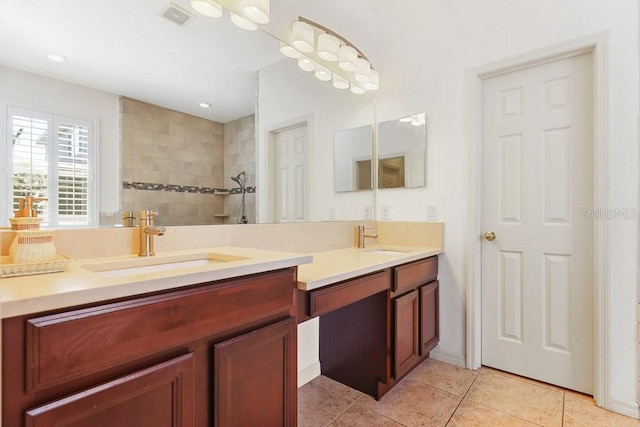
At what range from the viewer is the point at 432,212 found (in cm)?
231

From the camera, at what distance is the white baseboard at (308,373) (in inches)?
77.2

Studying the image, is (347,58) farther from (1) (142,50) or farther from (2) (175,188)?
(2) (175,188)

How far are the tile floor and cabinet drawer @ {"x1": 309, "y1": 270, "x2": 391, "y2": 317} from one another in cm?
65

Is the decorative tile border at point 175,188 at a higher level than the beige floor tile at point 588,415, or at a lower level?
higher

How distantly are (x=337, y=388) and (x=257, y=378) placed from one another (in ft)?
3.44

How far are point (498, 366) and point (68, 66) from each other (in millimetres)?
2752

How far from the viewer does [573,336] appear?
74.2 inches

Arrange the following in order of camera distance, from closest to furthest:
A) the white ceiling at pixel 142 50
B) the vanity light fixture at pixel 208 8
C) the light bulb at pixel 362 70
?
the white ceiling at pixel 142 50
the vanity light fixture at pixel 208 8
the light bulb at pixel 362 70

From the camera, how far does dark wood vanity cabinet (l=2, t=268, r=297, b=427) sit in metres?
0.65

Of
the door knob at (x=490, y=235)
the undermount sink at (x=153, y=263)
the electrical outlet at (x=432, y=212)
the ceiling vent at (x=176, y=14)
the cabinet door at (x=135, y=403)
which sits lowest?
the cabinet door at (x=135, y=403)

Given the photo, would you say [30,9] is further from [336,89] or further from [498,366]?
[498,366]

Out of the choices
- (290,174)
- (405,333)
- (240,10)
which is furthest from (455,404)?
(240,10)

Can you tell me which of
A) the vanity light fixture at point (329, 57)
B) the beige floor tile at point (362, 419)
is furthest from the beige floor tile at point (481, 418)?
the vanity light fixture at point (329, 57)

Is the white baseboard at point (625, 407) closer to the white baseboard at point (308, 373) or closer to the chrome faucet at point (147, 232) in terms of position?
the white baseboard at point (308, 373)
